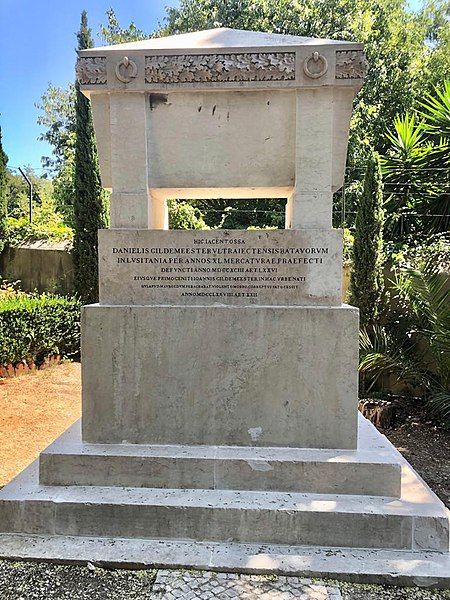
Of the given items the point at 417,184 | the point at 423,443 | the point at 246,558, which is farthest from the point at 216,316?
the point at 417,184

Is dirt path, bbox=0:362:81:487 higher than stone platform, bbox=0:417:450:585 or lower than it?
lower

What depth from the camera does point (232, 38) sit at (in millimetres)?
3357

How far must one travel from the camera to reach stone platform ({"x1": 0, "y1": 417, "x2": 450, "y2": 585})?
2646 mm

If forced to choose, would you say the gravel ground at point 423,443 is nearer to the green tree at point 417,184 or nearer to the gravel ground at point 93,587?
the gravel ground at point 93,587

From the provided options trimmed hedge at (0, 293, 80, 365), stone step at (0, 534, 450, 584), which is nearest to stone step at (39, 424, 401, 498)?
stone step at (0, 534, 450, 584)

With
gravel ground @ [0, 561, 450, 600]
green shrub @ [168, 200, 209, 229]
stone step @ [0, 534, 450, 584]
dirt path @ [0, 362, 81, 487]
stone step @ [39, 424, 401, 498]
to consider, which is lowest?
dirt path @ [0, 362, 81, 487]

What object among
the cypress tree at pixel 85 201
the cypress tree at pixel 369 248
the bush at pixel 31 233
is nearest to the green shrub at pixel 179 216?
the cypress tree at pixel 85 201

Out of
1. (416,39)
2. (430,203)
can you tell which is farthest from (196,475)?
(416,39)

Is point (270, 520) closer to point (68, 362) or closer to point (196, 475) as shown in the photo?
point (196, 475)

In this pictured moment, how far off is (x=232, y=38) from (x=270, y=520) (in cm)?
303

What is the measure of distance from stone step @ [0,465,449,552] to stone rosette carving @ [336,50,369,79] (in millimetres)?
2571

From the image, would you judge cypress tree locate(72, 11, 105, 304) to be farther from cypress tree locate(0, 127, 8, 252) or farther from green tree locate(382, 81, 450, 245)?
green tree locate(382, 81, 450, 245)

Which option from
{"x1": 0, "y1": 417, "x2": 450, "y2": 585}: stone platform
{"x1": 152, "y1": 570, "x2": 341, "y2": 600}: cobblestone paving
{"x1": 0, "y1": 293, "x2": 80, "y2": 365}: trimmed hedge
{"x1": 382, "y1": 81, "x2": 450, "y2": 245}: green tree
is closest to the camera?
{"x1": 152, "y1": 570, "x2": 341, "y2": 600}: cobblestone paving

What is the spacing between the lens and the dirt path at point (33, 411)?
16.3 ft
